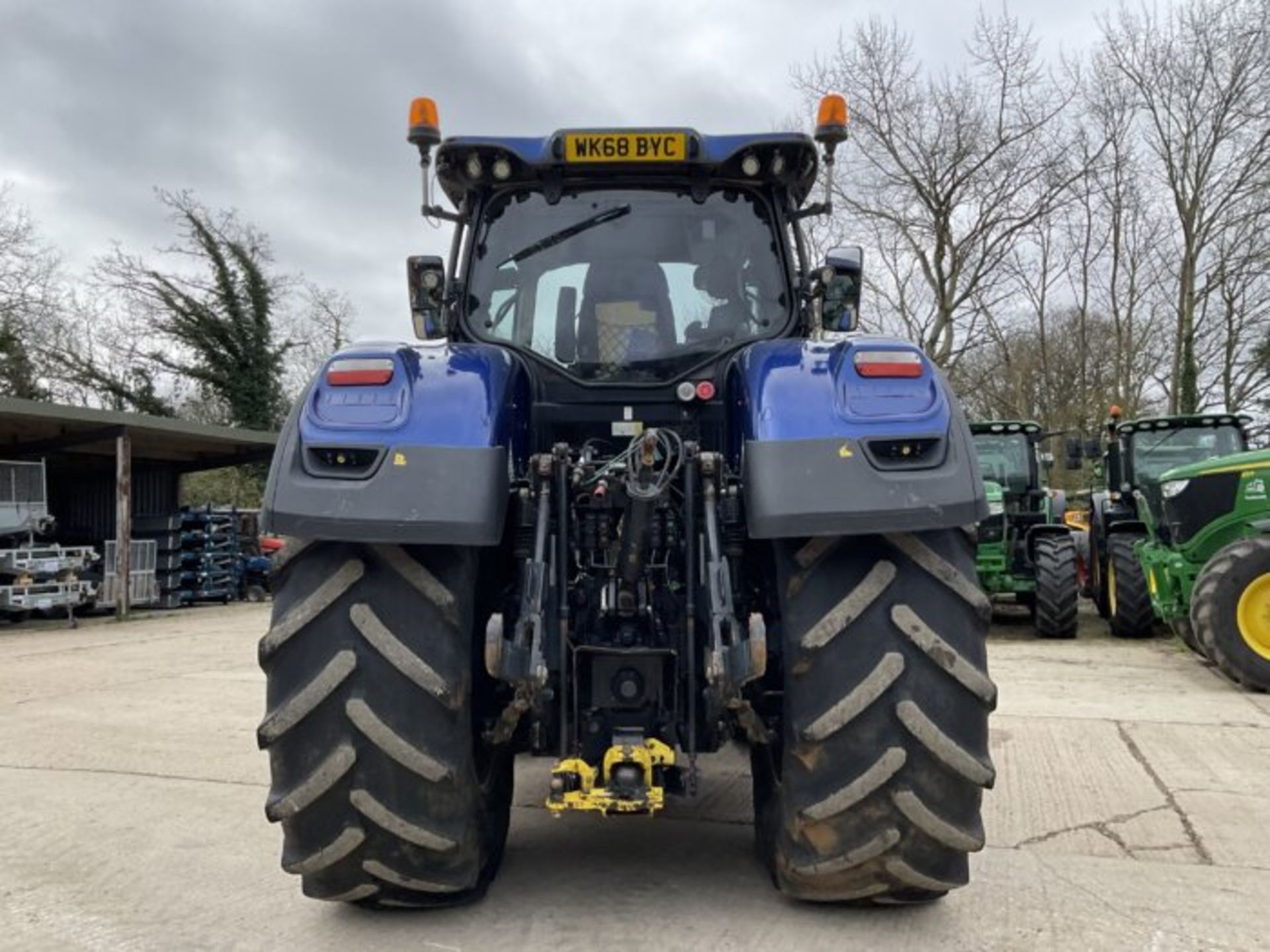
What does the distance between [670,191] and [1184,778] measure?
12.4 feet

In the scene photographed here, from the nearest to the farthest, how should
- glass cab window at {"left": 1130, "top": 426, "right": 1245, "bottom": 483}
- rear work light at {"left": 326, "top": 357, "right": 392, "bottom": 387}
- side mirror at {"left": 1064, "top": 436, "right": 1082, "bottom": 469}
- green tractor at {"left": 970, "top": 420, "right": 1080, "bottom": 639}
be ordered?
rear work light at {"left": 326, "top": 357, "right": 392, "bottom": 387}, green tractor at {"left": 970, "top": 420, "right": 1080, "bottom": 639}, glass cab window at {"left": 1130, "top": 426, "right": 1245, "bottom": 483}, side mirror at {"left": 1064, "top": 436, "right": 1082, "bottom": 469}

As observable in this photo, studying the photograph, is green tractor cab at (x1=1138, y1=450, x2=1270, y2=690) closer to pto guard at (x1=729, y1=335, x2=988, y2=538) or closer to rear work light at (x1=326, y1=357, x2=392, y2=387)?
pto guard at (x1=729, y1=335, x2=988, y2=538)

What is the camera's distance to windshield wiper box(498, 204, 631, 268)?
3.87 meters

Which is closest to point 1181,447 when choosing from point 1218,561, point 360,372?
point 1218,561

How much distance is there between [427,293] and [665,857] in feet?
7.49

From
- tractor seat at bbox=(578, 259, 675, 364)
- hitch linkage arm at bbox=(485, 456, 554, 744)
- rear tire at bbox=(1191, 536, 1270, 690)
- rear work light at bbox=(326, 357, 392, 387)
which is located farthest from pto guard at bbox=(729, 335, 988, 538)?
rear tire at bbox=(1191, 536, 1270, 690)

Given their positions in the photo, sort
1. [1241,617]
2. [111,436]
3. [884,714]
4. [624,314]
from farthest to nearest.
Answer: [111,436] → [1241,617] → [624,314] → [884,714]

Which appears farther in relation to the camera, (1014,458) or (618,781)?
(1014,458)

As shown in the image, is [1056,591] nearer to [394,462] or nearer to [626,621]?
[626,621]

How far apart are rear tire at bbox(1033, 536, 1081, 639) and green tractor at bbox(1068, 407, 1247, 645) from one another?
49 cm

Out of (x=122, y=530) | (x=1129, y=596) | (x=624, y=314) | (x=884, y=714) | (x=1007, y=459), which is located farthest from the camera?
(x=122, y=530)

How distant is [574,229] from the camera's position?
388 cm

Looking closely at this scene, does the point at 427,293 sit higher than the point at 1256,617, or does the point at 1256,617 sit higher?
the point at 427,293

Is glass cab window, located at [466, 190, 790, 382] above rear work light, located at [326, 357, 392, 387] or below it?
above
